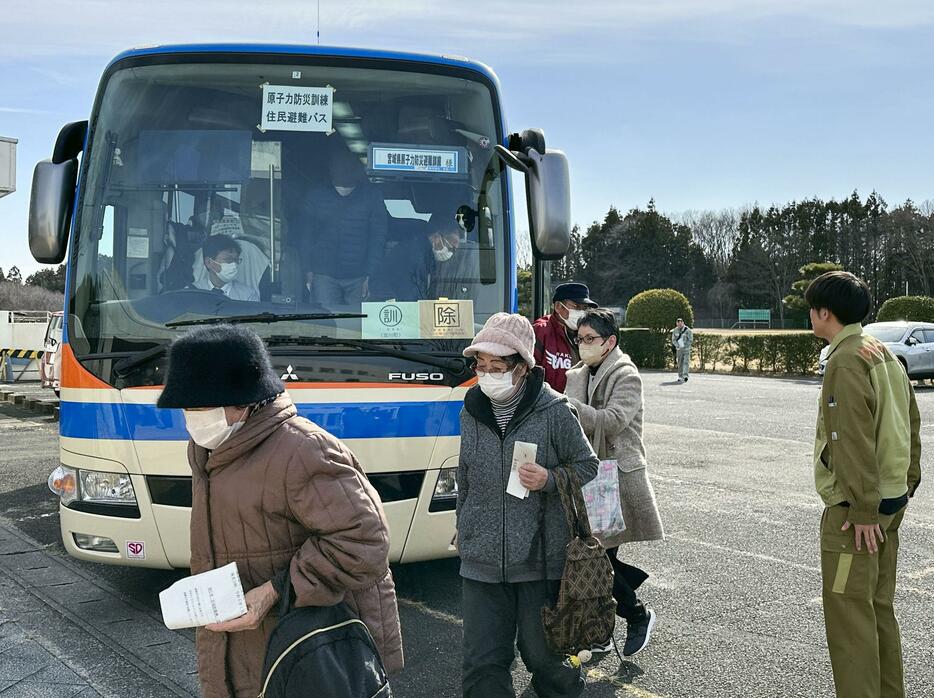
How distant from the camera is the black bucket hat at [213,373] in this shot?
2404 millimetres

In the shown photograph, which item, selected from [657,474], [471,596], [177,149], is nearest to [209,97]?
[177,149]

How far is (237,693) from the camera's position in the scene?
2518 mm

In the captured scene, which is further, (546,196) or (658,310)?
(658,310)

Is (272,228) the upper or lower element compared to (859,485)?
upper

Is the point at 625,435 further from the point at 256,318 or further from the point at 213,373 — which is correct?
the point at 213,373

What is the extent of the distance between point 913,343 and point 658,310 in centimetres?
1202

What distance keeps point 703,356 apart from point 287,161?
2719cm

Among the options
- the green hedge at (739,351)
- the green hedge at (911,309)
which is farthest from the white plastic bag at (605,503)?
the green hedge at (911,309)

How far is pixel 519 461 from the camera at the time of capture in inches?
138

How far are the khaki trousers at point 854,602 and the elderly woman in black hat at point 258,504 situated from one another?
1.82 meters

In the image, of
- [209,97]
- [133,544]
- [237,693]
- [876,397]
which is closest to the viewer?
[237,693]

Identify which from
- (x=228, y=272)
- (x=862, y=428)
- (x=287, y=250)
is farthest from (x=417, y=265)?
(x=862, y=428)

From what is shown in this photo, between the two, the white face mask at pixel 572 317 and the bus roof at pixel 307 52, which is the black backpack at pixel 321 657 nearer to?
the white face mask at pixel 572 317

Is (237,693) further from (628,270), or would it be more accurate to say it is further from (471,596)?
(628,270)
